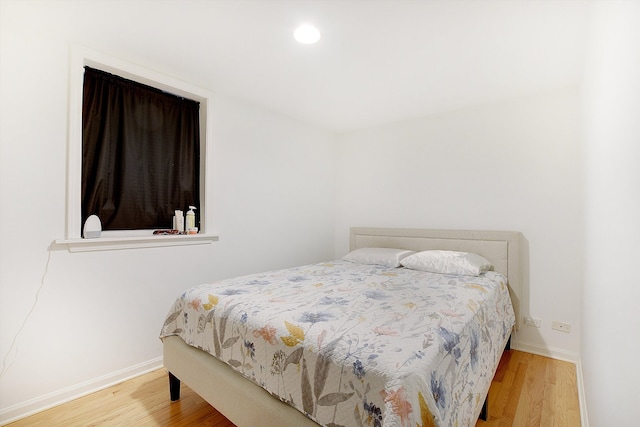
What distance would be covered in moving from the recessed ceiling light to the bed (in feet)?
5.44

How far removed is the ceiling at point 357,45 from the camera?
171cm

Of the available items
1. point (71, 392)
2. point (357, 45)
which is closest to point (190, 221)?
point (71, 392)

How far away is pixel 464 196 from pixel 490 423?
2.02 meters

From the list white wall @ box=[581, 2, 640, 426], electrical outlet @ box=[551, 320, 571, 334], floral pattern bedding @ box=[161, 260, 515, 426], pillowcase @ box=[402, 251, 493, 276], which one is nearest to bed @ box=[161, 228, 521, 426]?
floral pattern bedding @ box=[161, 260, 515, 426]

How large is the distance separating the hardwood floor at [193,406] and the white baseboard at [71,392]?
41mm

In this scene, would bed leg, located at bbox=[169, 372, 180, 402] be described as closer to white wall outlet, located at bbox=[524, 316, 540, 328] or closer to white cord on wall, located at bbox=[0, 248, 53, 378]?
white cord on wall, located at bbox=[0, 248, 53, 378]

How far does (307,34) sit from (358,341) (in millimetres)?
1842

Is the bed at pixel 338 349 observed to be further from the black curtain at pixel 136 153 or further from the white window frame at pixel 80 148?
the black curtain at pixel 136 153

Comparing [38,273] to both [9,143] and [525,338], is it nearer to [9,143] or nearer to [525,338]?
[9,143]

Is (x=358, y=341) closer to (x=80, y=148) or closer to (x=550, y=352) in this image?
(x=80, y=148)

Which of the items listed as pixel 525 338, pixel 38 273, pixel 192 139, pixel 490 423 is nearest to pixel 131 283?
pixel 38 273

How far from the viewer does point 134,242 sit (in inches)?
90.4

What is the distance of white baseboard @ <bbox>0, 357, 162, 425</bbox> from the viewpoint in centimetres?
178

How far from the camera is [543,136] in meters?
2.69
